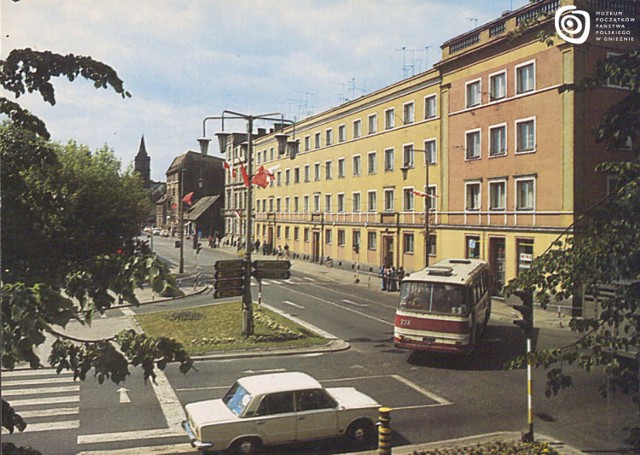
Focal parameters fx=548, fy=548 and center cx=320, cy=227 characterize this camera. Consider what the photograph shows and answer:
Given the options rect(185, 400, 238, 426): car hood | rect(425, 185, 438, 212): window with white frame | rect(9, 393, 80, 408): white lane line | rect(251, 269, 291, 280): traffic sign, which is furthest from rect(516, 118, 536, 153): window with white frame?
rect(9, 393, 80, 408): white lane line

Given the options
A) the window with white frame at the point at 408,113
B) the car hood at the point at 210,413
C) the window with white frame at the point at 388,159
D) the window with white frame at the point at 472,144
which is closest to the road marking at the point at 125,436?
the car hood at the point at 210,413

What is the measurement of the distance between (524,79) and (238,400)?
19787mm

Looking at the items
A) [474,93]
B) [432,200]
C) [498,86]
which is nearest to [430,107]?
[474,93]

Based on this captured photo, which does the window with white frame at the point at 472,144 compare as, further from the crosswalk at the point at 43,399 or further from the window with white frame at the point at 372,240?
the crosswalk at the point at 43,399

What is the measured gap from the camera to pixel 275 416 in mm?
9430

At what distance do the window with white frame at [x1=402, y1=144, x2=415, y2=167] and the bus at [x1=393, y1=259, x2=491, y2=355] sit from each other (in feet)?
58.8

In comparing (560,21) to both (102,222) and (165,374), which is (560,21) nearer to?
(102,222)

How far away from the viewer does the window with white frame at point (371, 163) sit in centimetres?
3784

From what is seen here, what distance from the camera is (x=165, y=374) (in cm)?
1319

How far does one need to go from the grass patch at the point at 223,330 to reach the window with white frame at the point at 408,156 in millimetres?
17191

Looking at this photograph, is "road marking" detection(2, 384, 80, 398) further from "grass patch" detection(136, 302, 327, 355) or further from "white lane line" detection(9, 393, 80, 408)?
"grass patch" detection(136, 302, 327, 355)

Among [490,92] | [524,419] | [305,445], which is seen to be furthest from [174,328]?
[490,92]

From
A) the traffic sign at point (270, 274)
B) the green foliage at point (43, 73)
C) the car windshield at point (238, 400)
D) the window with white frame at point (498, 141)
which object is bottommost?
the car windshield at point (238, 400)

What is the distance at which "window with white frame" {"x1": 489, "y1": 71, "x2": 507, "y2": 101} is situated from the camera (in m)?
24.5
